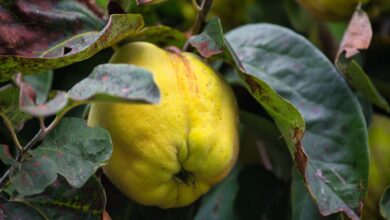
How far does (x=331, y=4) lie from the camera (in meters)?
1.08

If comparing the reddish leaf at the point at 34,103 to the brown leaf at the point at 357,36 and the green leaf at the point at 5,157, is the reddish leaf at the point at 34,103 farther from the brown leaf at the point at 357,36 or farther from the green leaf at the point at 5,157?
the brown leaf at the point at 357,36

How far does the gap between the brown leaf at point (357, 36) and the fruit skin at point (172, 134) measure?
0.23m

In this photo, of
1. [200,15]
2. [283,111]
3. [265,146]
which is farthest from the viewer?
[265,146]

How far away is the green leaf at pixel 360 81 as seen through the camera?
3.05ft

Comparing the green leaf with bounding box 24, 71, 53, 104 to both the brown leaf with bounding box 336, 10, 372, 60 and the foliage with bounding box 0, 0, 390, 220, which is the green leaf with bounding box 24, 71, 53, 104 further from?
the brown leaf with bounding box 336, 10, 372, 60

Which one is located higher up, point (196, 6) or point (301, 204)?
point (196, 6)

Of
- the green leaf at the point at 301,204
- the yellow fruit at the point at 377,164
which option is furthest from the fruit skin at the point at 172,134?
the yellow fruit at the point at 377,164

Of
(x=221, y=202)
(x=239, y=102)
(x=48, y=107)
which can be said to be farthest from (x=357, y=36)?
(x=48, y=107)

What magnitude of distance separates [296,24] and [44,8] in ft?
1.74

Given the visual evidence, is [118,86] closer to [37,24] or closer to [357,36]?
[37,24]

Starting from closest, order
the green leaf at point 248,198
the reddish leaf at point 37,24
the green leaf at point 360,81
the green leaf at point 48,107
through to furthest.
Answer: the green leaf at point 48,107 → the reddish leaf at point 37,24 → the green leaf at point 360,81 → the green leaf at point 248,198

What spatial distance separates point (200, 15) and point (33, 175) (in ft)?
1.06

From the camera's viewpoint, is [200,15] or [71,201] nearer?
[71,201]

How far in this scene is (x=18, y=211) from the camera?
78 centimetres
